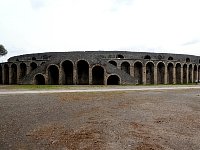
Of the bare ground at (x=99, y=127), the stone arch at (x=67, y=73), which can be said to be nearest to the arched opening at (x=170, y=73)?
the stone arch at (x=67, y=73)

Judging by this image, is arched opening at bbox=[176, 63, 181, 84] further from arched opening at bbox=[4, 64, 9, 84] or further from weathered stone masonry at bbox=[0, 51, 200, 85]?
arched opening at bbox=[4, 64, 9, 84]

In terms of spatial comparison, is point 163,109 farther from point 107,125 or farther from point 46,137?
point 46,137

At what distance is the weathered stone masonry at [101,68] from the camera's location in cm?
3678

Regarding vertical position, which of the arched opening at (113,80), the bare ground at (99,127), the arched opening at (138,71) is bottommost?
the bare ground at (99,127)

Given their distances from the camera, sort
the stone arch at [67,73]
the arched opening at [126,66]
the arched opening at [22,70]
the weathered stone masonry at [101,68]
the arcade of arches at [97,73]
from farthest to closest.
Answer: the arched opening at [22,70] < the arched opening at [126,66] < the stone arch at [67,73] < the arcade of arches at [97,73] < the weathered stone masonry at [101,68]

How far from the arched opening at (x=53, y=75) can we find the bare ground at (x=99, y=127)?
25.9 m

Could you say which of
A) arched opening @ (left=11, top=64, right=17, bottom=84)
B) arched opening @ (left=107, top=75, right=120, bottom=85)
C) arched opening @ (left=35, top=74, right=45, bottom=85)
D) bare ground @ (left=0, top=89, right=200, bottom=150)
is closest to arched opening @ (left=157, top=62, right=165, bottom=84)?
arched opening @ (left=107, top=75, right=120, bottom=85)

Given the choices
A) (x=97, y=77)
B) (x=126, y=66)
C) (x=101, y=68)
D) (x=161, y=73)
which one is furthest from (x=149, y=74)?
(x=101, y=68)

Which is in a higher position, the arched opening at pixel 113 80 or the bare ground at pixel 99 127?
the arched opening at pixel 113 80

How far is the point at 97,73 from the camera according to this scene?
3994 cm

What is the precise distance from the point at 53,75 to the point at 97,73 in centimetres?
641

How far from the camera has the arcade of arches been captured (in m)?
37.6

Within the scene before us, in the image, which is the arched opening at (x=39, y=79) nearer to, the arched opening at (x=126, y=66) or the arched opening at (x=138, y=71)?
the arched opening at (x=126, y=66)

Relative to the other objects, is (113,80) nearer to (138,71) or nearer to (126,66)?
(126,66)
